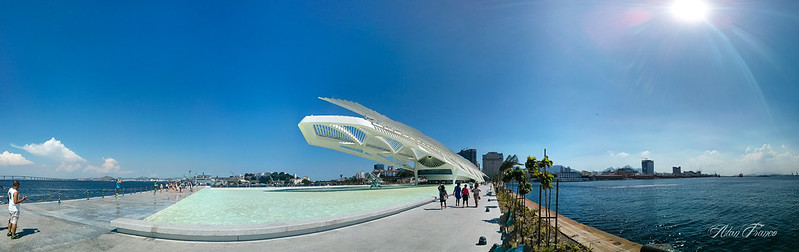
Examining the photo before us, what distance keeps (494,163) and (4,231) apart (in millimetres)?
190264

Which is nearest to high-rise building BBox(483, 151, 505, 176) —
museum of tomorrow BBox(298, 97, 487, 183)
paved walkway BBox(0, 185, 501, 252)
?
museum of tomorrow BBox(298, 97, 487, 183)

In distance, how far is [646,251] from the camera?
13.3 feet

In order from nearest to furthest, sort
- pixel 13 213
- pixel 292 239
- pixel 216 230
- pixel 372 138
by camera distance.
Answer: pixel 216 230, pixel 292 239, pixel 13 213, pixel 372 138

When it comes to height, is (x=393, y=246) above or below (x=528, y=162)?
below

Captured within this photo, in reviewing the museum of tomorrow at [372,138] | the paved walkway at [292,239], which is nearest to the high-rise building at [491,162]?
the museum of tomorrow at [372,138]

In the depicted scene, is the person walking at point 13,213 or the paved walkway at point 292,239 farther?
the person walking at point 13,213

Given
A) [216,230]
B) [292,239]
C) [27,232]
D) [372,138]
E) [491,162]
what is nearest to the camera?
[216,230]

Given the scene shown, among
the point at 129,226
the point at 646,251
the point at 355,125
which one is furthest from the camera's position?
the point at 355,125

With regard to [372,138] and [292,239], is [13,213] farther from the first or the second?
[372,138]

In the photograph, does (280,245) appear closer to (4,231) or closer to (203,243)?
(203,243)

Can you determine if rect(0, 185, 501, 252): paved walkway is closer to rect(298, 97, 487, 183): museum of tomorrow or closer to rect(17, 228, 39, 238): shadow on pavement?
rect(17, 228, 39, 238): shadow on pavement

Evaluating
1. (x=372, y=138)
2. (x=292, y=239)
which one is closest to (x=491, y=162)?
(x=372, y=138)

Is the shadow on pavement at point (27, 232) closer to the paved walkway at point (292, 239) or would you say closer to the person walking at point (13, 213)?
the paved walkway at point (292, 239)

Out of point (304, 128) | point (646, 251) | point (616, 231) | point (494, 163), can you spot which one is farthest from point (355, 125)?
point (494, 163)
